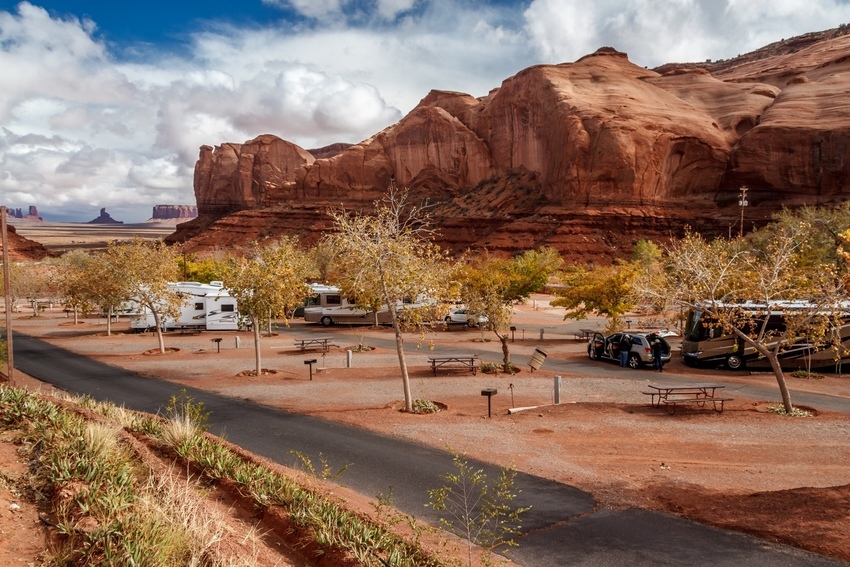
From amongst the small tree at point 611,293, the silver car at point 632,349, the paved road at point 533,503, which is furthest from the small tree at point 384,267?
the small tree at point 611,293

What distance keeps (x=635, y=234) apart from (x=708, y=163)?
18.6m

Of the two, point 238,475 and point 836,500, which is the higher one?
point 238,475

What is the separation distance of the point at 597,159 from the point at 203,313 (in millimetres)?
63916

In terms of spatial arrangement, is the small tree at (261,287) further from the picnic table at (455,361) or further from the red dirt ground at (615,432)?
the picnic table at (455,361)

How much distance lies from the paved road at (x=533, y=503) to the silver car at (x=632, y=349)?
1382cm

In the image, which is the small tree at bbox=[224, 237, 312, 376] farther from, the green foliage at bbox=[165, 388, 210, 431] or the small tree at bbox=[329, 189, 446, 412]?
the small tree at bbox=[329, 189, 446, 412]

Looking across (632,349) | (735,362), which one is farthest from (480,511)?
(735,362)

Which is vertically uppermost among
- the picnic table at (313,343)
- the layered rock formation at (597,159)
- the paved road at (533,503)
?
the layered rock formation at (597,159)

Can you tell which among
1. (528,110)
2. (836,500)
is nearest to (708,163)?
(528,110)

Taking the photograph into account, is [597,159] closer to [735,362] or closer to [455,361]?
[735,362]

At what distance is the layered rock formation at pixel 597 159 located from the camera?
8131 cm

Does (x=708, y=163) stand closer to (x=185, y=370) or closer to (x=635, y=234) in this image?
(x=635, y=234)

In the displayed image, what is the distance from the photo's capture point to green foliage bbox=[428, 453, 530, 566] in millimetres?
7406

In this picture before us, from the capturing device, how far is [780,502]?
8.76 metres
